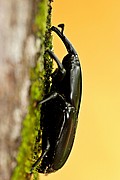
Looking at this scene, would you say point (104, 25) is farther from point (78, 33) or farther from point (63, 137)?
point (63, 137)

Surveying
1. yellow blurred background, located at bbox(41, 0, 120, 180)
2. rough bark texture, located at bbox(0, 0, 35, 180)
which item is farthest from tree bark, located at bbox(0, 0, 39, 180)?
yellow blurred background, located at bbox(41, 0, 120, 180)

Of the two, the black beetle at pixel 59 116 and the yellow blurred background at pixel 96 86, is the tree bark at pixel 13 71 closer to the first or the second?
the black beetle at pixel 59 116

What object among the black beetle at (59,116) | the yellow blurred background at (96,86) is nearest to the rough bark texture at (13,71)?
the black beetle at (59,116)

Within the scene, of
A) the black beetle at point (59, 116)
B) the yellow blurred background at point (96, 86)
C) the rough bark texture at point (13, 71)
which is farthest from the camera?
the yellow blurred background at point (96, 86)

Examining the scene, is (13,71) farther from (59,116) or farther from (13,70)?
(59,116)

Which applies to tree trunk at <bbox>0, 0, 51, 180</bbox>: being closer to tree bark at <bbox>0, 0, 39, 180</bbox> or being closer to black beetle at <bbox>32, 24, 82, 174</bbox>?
tree bark at <bbox>0, 0, 39, 180</bbox>

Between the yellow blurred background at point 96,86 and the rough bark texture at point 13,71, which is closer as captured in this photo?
the rough bark texture at point 13,71

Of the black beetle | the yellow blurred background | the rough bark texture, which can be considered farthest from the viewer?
the yellow blurred background
